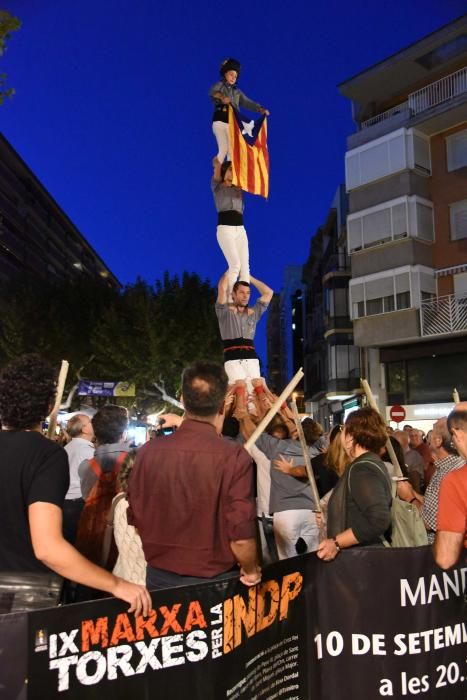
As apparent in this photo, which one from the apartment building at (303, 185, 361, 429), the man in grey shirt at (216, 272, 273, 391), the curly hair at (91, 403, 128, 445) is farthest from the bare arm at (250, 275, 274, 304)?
the apartment building at (303, 185, 361, 429)

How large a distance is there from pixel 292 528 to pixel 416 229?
24.3 m

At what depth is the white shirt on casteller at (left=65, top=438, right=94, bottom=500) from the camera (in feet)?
20.3

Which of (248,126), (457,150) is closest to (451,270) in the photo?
(457,150)

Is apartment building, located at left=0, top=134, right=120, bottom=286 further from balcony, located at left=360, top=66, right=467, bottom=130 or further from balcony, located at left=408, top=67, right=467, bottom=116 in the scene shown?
balcony, located at left=408, top=67, right=467, bottom=116

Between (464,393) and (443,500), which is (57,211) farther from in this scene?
(443,500)

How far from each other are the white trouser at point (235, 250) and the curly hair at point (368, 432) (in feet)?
12.7

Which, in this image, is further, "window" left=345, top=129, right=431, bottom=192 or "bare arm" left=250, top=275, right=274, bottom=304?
"window" left=345, top=129, right=431, bottom=192

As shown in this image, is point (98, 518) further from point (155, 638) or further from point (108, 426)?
point (155, 638)

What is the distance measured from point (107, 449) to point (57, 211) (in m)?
72.8

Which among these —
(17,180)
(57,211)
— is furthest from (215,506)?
(57,211)

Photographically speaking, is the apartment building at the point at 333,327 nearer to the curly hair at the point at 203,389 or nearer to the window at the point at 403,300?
the window at the point at 403,300

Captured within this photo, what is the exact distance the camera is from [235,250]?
317 inches

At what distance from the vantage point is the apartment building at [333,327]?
4069cm

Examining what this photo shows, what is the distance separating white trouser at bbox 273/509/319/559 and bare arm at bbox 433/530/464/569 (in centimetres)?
297
